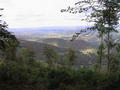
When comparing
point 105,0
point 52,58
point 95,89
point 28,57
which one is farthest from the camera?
point 52,58

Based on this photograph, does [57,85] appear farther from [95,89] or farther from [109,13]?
[109,13]

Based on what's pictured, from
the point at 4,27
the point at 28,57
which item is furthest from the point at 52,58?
the point at 4,27

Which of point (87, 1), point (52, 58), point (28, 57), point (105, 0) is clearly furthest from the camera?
point (52, 58)

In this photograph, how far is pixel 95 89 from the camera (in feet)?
18.9

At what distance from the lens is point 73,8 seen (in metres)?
6.55

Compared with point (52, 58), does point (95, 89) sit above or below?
above

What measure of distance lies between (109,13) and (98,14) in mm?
597

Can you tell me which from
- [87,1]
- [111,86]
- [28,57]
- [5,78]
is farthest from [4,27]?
[28,57]

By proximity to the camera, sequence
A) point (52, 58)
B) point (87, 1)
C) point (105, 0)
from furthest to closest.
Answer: point (52, 58) → point (105, 0) → point (87, 1)

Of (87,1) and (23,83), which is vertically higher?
(87,1)

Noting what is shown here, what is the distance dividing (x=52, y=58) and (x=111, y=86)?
37.6 meters

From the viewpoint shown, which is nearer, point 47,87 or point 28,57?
point 47,87

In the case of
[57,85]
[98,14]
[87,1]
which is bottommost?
[57,85]

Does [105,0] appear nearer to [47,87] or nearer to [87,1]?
[87,1]
